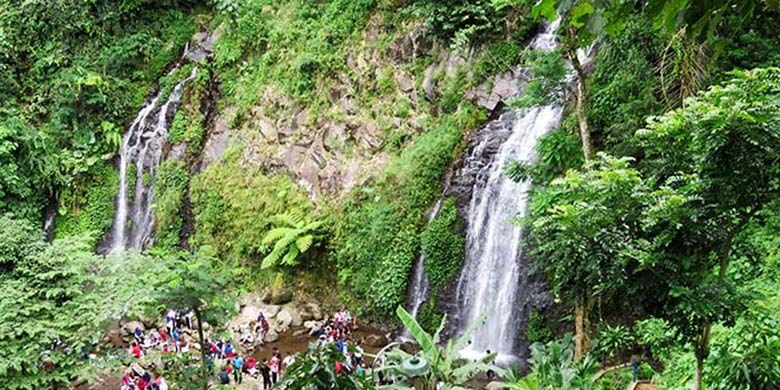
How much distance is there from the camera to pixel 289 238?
48.8 ft

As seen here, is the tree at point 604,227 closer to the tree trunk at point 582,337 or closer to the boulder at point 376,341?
the tree trunk at point 582,337

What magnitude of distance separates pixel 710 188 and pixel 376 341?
31.9 ft

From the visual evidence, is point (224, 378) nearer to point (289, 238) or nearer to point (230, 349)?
point (230, 349)

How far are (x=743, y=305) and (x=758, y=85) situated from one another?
179 centimetres

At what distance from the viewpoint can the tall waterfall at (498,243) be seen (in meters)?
12.2

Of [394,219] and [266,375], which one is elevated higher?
[394,219]

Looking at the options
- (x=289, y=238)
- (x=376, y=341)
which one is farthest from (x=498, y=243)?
(x=289, y=238)

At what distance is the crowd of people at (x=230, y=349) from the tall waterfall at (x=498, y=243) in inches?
103

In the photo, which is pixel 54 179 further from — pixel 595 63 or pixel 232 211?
pixel 595 63

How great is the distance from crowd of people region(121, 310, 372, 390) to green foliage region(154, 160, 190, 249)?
3214mm

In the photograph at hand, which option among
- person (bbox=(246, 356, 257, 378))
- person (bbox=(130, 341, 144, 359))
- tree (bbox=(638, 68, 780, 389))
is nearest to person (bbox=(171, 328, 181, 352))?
person (bbox=(130, 341, 144, 359))

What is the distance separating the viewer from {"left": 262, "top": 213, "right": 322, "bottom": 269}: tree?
A: 14891mm

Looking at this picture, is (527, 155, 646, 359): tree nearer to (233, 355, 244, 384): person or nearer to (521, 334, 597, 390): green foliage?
(521, 334, 597, 390): green foliage

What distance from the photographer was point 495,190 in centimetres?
1309
